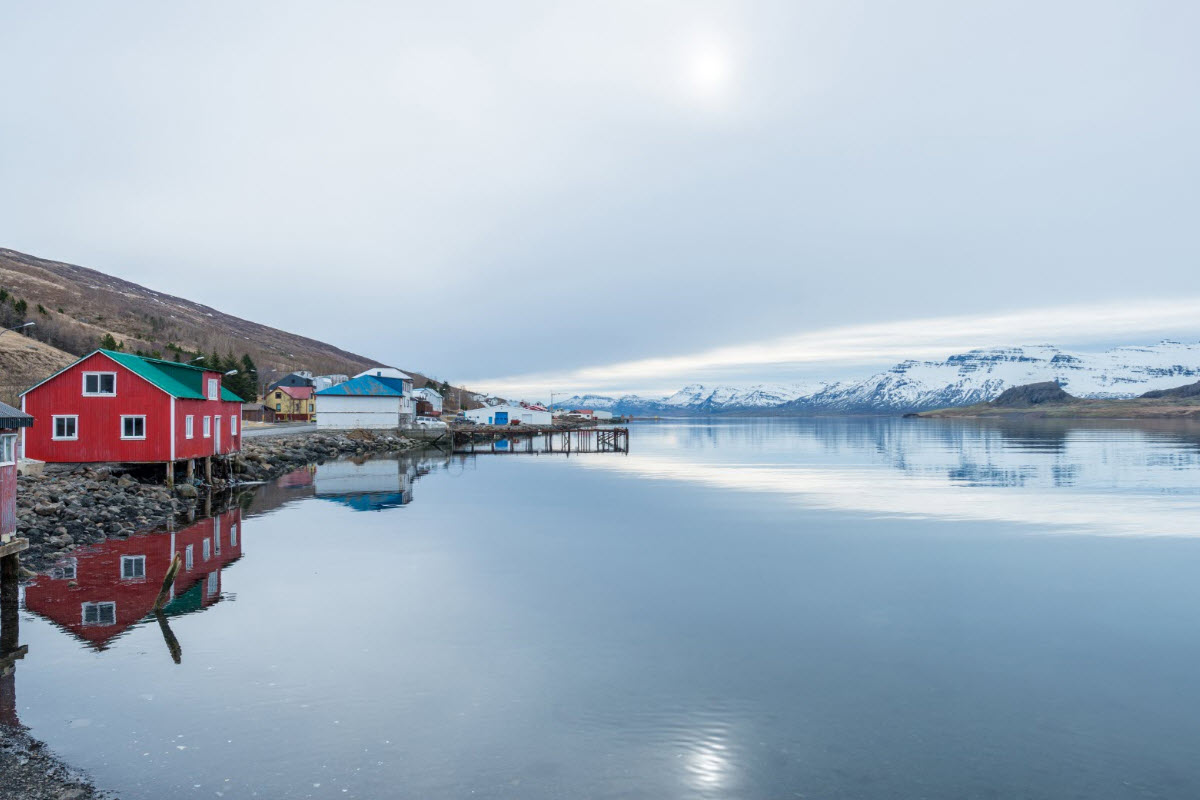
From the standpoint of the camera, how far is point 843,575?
21.8 m

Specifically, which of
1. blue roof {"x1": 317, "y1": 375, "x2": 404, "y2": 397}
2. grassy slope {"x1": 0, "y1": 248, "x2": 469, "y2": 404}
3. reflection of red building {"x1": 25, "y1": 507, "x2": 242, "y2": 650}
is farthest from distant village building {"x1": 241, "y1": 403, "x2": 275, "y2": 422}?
reflection of red building {"x1": 25, "y1": 507, "x2": 242, "y2": 650}

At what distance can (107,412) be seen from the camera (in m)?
33.4

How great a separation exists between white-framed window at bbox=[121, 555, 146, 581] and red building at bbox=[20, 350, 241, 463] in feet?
42.0

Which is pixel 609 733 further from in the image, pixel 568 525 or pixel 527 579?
pixel 568 525

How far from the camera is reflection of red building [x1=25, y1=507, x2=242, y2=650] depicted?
16641 millimetres

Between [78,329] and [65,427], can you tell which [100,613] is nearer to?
[65,427]

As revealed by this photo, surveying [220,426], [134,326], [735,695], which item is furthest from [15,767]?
[134,326]

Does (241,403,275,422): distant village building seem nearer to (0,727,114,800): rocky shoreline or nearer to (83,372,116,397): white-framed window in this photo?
(83,372,116,397): white-framed window

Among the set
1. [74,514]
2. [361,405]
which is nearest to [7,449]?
[74,514]

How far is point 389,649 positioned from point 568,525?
17.2 m

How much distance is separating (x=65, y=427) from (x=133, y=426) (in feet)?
8.03

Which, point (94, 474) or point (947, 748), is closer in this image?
point (947, 748)

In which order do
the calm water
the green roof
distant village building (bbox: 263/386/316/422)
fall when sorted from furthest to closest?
distant village building (bbox: 263/386/316/422)
the green roof
the calm water

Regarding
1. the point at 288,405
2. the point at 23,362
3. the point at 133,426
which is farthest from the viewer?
the point at 288,405
